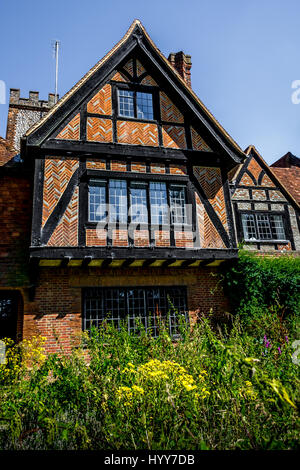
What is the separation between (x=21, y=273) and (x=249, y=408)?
782 centimetres

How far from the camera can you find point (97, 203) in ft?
33.0

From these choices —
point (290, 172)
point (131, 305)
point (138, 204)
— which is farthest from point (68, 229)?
point (290, 172)

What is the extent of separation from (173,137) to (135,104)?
1.71m

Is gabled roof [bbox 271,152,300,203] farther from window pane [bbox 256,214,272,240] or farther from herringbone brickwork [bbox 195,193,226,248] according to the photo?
herringbone brickwork [bbox 195,193,226,248]

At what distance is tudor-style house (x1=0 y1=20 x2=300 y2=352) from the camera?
30.8 ft

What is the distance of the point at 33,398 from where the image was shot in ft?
13.8

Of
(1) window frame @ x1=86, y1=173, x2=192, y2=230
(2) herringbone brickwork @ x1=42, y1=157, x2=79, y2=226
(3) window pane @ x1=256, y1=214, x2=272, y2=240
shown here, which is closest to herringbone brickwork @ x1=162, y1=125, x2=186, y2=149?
(1) window frame @ x1=86, y1=173, x2=192, y2=230

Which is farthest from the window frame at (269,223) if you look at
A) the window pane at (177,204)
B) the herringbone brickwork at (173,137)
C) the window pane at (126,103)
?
the window pane at (126,103)

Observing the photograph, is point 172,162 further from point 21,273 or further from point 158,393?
point 158,393

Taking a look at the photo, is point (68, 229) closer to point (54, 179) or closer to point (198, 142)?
point (54, 179)

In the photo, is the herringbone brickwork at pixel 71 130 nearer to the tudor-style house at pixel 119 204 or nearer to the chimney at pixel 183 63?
the tudor-style house at pixel 119 204

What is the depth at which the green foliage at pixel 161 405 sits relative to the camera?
310 centimetres

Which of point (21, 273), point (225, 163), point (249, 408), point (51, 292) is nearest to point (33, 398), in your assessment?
point (249, 408)

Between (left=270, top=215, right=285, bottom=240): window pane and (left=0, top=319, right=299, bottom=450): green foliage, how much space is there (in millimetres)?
10844
